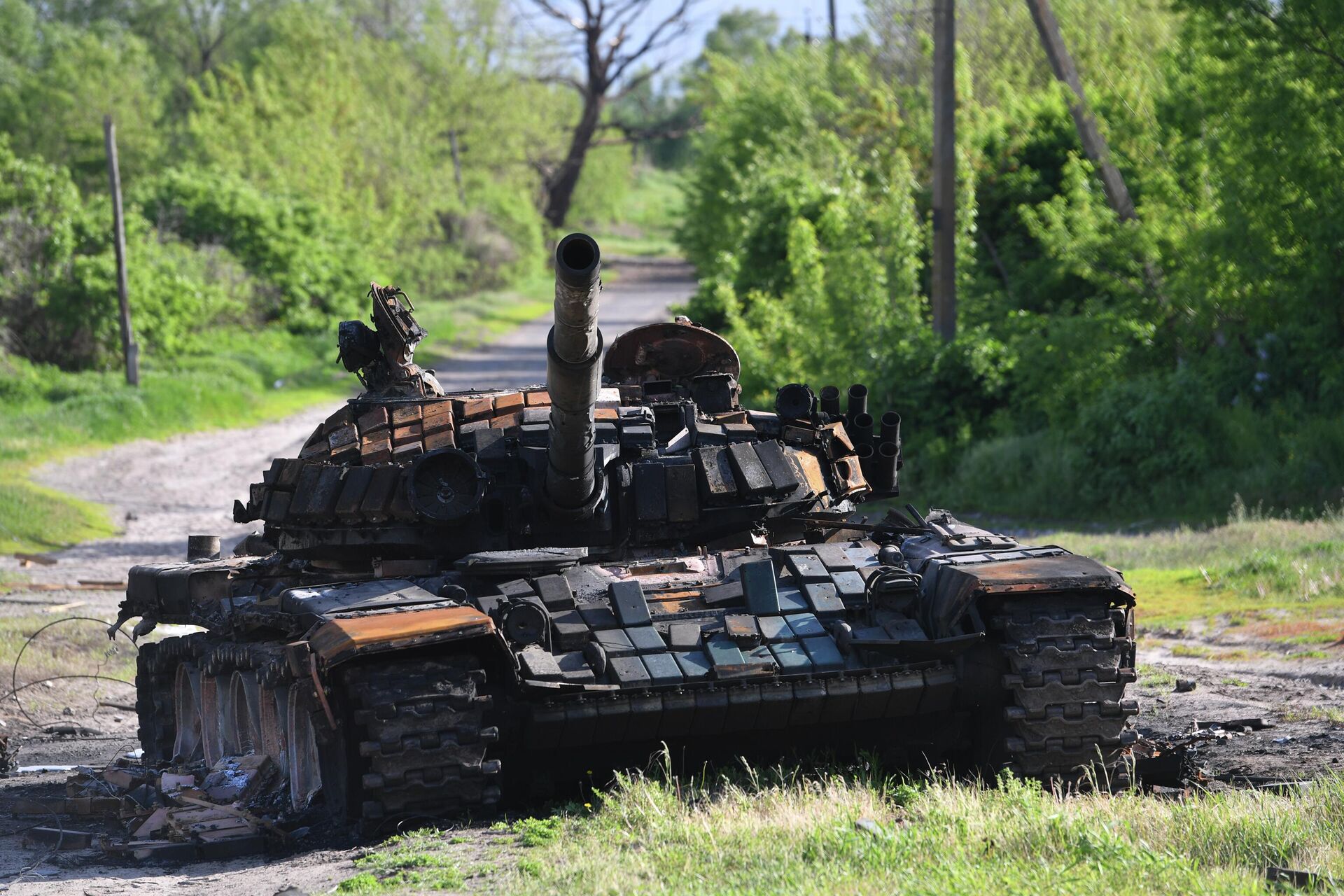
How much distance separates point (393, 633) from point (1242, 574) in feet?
34.4

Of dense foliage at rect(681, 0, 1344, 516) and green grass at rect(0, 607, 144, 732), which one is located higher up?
dense foliage at rect(681, 0, 1344, 516)

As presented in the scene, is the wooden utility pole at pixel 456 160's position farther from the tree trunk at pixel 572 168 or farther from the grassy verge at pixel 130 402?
the grassy verge at pixel 130 402

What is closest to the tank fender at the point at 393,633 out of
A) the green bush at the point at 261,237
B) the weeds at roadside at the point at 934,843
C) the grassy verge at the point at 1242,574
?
the weeds at roadside at the point at 934,843

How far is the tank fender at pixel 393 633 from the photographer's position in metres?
8.05

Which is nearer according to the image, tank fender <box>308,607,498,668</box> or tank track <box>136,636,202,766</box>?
tank fender <box>308,607,498,668</box>

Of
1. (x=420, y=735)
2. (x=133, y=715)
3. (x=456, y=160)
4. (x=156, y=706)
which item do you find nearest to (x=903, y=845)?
(x=420, y=735)

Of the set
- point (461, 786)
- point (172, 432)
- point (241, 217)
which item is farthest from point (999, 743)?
point (241, 217)

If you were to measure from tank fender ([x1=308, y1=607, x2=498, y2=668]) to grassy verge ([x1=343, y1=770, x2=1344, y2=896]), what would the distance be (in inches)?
36.8

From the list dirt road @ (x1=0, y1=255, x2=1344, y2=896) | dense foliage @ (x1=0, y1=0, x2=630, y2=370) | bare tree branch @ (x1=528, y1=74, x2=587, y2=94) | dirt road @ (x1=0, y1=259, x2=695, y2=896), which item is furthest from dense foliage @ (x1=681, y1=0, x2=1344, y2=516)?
bare tree branch @ (x1=528, y1=74, x2=587, y2=94)

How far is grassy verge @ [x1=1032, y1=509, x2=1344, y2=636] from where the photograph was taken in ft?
48.3

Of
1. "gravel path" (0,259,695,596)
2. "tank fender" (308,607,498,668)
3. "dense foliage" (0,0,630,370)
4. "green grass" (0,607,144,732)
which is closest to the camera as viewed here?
"tank fender" (308,607,498,668)

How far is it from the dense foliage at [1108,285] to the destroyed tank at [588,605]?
431 inches

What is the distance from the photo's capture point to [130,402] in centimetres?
2953

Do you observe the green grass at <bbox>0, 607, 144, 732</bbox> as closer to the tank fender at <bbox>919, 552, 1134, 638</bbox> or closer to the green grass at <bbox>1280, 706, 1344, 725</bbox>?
the tank fender at <bbox>919, 552, 1134, 638</bbox>
